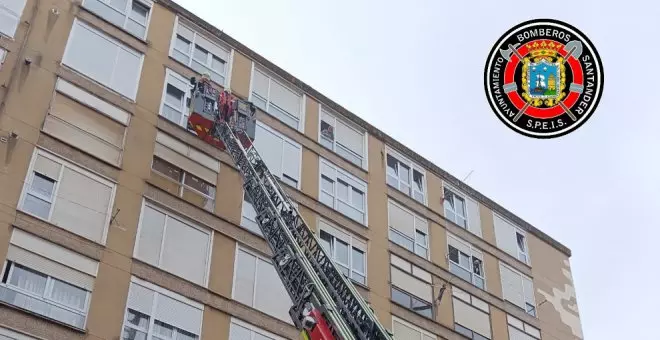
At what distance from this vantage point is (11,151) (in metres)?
18.9

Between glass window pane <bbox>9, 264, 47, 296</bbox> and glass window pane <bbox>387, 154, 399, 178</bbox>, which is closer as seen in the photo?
glass window pane <bbox>9, 264, 47, 296</bbox>

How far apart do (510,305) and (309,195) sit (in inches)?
416

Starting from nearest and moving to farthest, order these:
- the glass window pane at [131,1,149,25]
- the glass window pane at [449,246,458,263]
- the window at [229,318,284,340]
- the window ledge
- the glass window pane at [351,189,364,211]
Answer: the window ledge → the window at [229,318,284,340] → the glass window pane at [131,1,149,25] → the glass window pane at [351,189,364,211] → the glass window pane at [449,246,458,263]

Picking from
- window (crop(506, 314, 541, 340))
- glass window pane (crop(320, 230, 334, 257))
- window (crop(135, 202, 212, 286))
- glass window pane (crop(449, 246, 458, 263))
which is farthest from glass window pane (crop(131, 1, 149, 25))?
window (crop(506, 314, 541, 340))

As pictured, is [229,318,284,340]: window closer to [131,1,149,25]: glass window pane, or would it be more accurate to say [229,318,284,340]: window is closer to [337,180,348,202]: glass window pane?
[337,180,348,202]: glass window pane

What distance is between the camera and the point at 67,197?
63.7 ft

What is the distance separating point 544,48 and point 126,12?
13621 millimetres

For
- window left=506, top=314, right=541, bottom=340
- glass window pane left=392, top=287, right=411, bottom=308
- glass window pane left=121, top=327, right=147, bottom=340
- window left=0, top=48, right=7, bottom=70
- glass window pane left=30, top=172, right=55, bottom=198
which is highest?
window left=0, top=48, right=7, bottom=70

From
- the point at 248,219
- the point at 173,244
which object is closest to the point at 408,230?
the point at 248,219

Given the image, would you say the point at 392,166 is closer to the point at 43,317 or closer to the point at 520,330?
the point at 520,330

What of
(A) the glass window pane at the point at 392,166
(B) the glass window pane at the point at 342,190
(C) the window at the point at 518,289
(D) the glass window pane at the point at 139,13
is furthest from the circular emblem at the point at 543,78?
(C) the window at the point at 518,289

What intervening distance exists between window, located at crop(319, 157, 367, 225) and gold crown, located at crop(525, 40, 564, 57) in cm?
1112

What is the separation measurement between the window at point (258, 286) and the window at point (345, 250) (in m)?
2.93

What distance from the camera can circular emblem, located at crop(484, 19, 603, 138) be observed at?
642 inches
